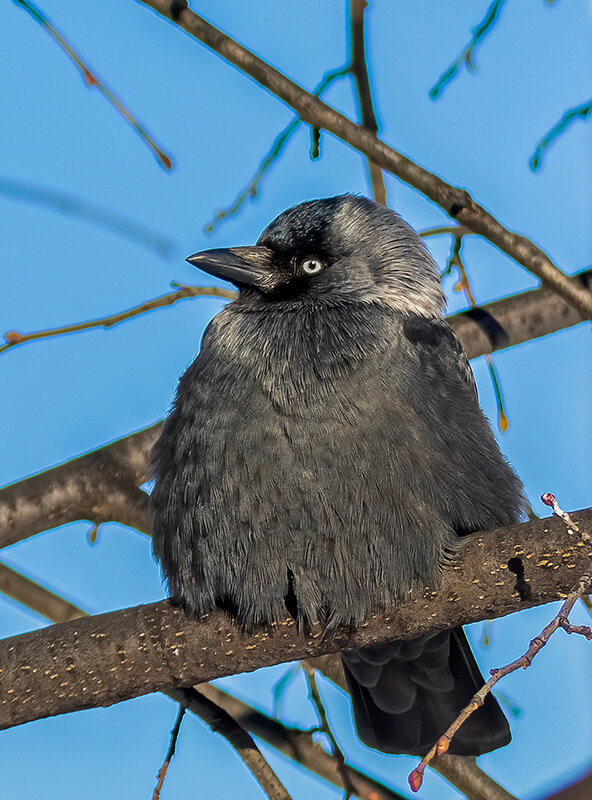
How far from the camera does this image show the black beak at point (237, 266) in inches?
171

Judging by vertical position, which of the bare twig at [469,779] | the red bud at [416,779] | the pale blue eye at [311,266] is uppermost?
the pale blue eye at [311,266]

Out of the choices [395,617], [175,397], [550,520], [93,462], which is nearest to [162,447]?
[175,397]

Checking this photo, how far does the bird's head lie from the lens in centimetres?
431

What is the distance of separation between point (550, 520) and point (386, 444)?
73 cm

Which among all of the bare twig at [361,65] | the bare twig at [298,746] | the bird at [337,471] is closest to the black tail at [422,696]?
the bird at [337,471]

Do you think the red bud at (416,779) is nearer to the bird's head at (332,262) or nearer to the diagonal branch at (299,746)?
the diagonal branch at (299,746)

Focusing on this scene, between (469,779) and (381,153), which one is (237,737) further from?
(381,153)

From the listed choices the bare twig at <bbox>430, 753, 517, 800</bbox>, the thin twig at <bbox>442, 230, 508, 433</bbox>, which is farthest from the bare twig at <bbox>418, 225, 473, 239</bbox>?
the bare twig at <bbox>430, 753, 517, 800</bbox>

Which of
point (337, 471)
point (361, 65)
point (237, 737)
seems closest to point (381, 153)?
point (361, 65)

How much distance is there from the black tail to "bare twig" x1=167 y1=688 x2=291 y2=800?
27.4 inches

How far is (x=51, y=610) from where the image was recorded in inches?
190

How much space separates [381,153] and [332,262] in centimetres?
56

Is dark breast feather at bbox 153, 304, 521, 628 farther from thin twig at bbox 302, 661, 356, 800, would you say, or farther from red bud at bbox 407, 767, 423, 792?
red bud at bbox 407, 767, 423, 792

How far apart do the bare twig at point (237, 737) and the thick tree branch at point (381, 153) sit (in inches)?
93.0
